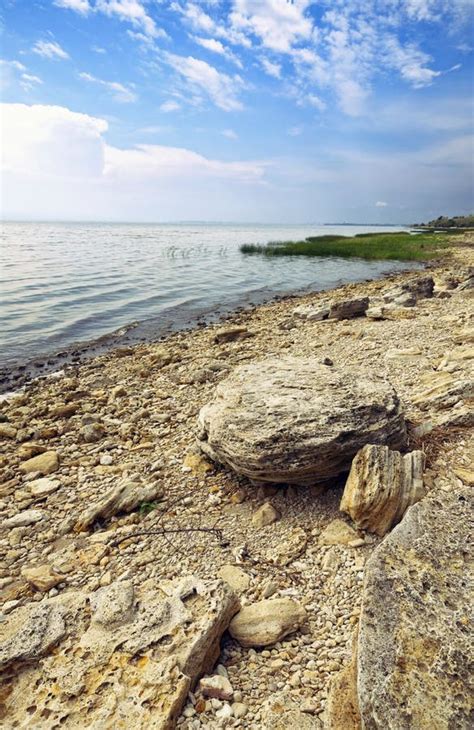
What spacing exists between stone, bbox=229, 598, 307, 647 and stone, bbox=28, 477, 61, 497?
420cm

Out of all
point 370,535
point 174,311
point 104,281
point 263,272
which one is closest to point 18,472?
point 370,535

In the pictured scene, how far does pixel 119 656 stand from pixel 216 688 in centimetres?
84

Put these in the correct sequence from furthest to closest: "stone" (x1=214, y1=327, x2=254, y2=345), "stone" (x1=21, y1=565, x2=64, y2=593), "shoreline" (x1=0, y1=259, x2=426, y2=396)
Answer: "stone" (x1=214, y1=327, x2=254, y2=345) → "shoreline" (x1=0, y1=259, x2=426, y2=396) → "stone" (x1=21, y1=565, x2=64, y2=593)

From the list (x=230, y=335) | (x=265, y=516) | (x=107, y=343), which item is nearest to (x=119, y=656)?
(x=265, y=516)

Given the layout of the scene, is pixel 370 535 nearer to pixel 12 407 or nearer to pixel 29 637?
pixel 29 637

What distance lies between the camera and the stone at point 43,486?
661 centimetres

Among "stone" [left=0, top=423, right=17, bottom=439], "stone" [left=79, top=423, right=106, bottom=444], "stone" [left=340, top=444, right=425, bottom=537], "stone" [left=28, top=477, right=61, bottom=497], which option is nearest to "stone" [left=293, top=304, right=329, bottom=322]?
"stone" [left=79, top=423, right=106, bottom=444]

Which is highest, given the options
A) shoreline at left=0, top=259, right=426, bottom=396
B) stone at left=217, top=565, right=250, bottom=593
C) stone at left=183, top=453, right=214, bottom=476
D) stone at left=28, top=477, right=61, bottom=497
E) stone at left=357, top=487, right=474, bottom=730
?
stone at left=357, top=487, right=474, bottom=730

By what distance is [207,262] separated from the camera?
47562 mm

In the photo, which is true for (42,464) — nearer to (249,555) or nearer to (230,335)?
(249,555)

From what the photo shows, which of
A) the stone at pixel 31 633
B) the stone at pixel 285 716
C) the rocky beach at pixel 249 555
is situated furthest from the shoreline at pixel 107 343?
the stone at pixel 285 716

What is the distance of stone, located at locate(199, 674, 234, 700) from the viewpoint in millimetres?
3182

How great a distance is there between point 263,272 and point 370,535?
37.8 m

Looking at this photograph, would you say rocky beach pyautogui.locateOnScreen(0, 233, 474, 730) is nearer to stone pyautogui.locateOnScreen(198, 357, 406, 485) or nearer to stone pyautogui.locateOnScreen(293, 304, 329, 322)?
stone pyautogui.locateOnScreen(198, 357, 406, 485)
